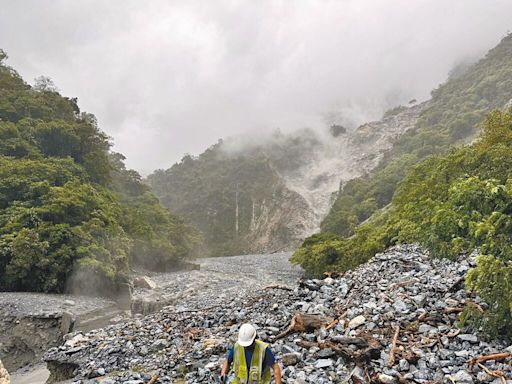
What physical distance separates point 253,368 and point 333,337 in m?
2.94

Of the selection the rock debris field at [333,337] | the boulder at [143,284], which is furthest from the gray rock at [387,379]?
the boulder at [143,284]

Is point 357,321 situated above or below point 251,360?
below

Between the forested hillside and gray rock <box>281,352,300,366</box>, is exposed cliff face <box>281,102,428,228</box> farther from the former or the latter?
gray rock <box>281,352,300,366</box>

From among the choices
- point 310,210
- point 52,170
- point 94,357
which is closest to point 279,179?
point 310,210

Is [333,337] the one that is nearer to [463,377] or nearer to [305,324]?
[305,324]

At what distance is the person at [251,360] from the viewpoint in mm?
5699

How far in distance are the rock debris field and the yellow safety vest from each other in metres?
1.49

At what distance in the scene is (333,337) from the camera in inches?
316

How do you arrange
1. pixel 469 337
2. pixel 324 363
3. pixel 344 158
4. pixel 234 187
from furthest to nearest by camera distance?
1. pixel 344 158
2. pixel 234 187
3. pixel 324 363
4. pixel 469 337

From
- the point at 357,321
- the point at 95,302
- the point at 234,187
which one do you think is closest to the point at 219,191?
the point at 234,187

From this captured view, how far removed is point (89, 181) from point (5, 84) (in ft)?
54.4

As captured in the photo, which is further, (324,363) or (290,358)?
(290,358)

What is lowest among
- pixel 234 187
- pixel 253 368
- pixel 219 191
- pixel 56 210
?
pixel 253 368

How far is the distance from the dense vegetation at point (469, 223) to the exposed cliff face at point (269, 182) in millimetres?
70374
